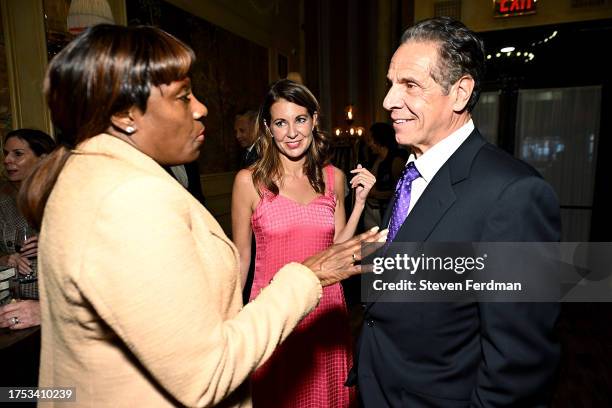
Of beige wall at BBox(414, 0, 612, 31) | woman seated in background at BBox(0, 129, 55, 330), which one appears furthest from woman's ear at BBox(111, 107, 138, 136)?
beige wall at BBox(414, 0, 612, 31)

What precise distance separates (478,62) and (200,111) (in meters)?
0.93

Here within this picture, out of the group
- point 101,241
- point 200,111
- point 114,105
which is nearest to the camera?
point 101,241

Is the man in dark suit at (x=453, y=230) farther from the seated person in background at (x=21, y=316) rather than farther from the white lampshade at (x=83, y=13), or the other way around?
the white lampshade at (x=83, y=13)

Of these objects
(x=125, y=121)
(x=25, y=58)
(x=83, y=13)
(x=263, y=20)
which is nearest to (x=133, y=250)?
(x=125, y=121)

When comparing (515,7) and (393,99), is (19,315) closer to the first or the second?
(393,99)

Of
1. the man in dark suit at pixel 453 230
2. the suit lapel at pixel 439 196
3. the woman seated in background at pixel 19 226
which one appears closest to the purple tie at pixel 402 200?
the man in dark suit at pixel 453 230

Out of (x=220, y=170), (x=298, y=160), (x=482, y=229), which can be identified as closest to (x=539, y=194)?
(x=482, y=229)

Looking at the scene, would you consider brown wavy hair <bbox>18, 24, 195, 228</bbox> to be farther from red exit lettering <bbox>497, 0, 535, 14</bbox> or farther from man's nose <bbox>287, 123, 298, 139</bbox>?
red exit lettering <bbox>497, 0, 535, 14</bbox>

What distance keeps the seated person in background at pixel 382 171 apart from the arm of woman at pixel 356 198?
7.56ft

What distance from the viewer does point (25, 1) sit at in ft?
10.1

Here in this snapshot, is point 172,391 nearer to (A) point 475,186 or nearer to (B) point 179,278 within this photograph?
(B) point 179,278

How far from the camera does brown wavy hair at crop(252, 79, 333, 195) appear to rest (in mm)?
2211

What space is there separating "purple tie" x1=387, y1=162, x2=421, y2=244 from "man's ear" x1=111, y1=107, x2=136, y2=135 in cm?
93

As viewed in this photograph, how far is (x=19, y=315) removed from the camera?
1.53 metres
